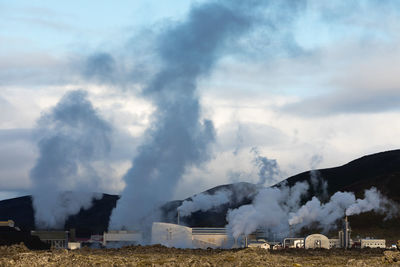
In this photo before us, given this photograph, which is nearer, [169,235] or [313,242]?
[313,242]

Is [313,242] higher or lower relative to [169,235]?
lower

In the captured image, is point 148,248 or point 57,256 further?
point 148,248

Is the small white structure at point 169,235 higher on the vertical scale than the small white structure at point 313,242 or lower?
higher

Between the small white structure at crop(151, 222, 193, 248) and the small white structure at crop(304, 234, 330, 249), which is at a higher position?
the small white structure at crop(151, 222, 193, 248)

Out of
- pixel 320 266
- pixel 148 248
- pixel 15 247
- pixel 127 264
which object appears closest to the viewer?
pixel 127 264

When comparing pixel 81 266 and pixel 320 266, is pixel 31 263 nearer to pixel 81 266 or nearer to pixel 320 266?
pixel 81 266

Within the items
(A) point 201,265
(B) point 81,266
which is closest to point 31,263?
(B) point 81,266

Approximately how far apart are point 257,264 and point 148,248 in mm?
71484

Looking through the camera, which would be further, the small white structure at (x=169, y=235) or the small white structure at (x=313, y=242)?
the small white structure at (x=169, y=235)

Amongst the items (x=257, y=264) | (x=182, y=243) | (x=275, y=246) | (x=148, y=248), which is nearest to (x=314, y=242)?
(x=275, y=246)

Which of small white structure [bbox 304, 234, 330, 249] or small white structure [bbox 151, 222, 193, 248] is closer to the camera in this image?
small white structure [bbox 304, 234, 330, 249]

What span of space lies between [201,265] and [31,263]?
20529mm

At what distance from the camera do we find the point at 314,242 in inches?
7751

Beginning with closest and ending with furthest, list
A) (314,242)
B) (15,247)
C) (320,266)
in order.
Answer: (320,266)
(15,247)
(314,242)
